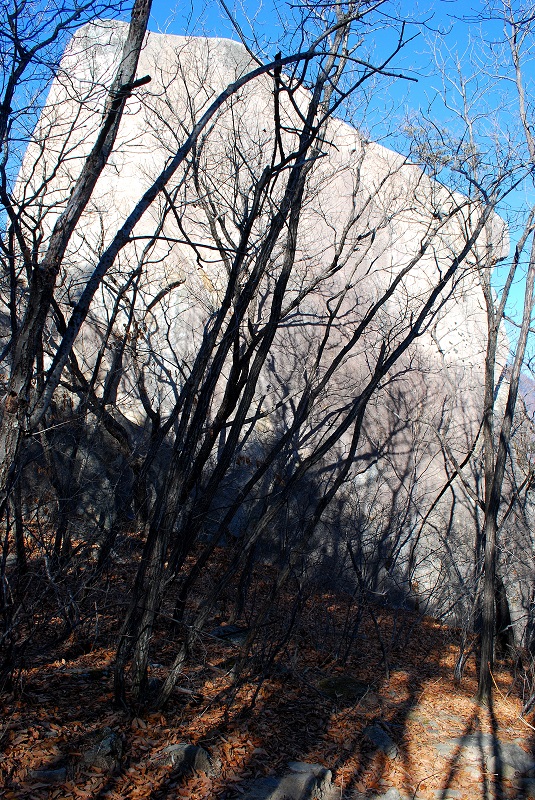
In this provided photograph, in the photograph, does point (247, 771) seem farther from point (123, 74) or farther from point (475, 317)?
point (475, 317)

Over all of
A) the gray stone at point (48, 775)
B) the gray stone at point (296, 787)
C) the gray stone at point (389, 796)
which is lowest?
the gray stone at point (389, 796)

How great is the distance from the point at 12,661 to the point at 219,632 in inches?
127

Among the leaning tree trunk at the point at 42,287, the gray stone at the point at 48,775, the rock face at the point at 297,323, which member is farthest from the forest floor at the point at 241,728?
the rock face at the point at 297,323

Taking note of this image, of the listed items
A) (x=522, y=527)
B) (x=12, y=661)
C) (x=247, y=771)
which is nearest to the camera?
(x=12, y=661)

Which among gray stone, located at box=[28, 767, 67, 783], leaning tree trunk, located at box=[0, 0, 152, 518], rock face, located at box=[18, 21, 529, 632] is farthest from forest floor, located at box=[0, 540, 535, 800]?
rock face, located at box=[18, 21, 529, 632]

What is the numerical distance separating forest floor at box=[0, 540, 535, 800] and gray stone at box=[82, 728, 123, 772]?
0.04m

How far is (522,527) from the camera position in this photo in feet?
30.9

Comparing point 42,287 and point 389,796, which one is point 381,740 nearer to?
point 389,796

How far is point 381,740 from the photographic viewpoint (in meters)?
4.96

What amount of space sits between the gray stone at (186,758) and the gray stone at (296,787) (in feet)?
1.00

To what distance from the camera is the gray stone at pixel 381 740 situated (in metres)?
4.83

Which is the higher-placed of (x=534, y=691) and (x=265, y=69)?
(x=265, y=69)

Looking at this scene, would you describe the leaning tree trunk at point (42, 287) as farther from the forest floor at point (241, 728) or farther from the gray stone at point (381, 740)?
the gray stone at point (381, 740)

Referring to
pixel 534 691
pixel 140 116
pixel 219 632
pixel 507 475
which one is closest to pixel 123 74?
pixel 219 632
